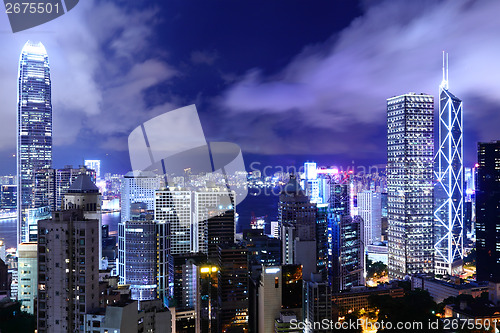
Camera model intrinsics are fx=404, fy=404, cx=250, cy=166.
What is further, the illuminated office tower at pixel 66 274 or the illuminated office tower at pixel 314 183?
the illuminated office tower at pixel 314 183

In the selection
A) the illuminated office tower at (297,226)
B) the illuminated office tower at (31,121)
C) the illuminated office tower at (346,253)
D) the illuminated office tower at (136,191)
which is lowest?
the illuminated office tower at (346,253)

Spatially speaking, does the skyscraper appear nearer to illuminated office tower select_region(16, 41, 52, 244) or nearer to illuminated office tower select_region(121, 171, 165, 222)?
illuminated office tower select_region(121, 171, 165, 222)

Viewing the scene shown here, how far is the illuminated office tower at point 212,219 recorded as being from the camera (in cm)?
1038

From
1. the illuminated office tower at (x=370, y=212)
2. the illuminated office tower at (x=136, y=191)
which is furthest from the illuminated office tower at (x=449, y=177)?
the illuminated office tower at (x=136, y=191)

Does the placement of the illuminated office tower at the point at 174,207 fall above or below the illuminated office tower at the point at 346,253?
above

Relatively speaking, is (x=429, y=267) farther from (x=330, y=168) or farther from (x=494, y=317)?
(x=494, y=317)

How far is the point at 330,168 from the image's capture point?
14.8 metres

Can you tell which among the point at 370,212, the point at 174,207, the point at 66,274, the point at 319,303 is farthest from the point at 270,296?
the point at 370,212

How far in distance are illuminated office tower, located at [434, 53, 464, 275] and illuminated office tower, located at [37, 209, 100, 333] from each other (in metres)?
11.9

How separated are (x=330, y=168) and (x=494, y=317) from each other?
29.5 feet

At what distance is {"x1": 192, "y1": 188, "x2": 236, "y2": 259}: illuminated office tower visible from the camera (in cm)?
1038

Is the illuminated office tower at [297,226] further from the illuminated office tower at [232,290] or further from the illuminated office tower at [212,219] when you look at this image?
A: the illuminated office tower at [232,290]

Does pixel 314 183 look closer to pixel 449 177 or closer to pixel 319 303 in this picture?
pixel 449 177

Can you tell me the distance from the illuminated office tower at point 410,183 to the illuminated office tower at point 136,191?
757 cm
